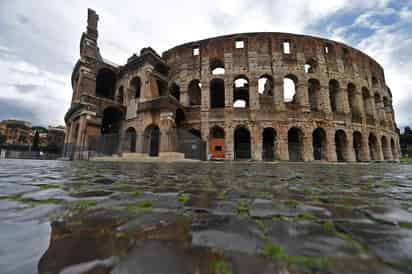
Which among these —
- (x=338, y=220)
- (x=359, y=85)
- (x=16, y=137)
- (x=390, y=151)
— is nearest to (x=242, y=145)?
(x=359, y=85)

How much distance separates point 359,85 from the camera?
56.0 feet

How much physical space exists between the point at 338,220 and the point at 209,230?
723 mm

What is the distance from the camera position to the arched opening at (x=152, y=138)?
13.3 meters

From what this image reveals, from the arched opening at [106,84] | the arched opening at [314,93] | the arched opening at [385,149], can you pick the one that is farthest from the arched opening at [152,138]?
the arched opening at [385,149]

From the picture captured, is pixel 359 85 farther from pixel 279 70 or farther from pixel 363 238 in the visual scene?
pixel 363 238

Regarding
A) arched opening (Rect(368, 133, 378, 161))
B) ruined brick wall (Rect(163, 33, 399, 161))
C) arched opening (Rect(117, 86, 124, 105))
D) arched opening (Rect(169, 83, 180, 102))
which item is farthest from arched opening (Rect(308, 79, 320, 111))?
arched opening (Rect(117, 86, 124, 105))

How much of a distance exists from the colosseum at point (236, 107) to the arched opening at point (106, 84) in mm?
833

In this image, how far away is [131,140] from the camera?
14047 millimetres

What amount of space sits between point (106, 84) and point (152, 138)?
12.0 m

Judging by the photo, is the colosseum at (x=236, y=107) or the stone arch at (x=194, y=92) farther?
the stone arch at (x=194, y=92)

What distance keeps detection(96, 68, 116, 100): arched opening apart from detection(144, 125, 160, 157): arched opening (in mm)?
9696

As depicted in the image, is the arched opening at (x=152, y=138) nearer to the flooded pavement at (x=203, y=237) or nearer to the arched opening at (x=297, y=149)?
the arched opening at (x=297, y=149)

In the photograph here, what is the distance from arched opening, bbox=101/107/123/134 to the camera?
662 inches

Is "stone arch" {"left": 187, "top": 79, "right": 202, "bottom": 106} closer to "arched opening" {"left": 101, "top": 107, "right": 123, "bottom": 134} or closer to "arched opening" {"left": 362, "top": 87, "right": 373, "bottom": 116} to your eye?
"arched opening" {"left": 101, "top": 107, "right": 123, "bottom": 134}
